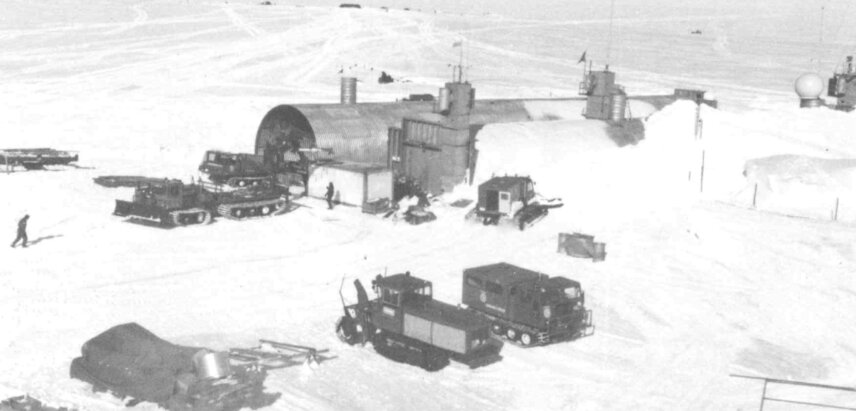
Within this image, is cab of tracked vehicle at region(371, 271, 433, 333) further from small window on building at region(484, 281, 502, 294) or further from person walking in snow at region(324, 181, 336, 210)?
person walking in snow at region(324, 181, 336, 210)

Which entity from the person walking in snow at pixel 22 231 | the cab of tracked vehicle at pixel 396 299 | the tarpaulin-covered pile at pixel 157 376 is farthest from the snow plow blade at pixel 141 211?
the tarpaulin-covered pile at pixel 157 376

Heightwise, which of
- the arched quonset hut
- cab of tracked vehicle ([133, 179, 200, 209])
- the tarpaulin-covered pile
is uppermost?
the arched quonset hut

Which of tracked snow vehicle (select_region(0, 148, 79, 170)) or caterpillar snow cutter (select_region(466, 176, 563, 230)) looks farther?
tracked snow vehicle (select_region(0, 148, 79, 170))

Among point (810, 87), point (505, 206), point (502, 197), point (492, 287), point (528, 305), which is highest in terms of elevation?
point (810, 87)

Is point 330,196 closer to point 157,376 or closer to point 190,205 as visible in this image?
point 190,205

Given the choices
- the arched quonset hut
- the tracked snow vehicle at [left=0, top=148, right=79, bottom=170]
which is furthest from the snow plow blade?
the tracked snow vehicle at [left=0, top=148, right=79, bottom=170]

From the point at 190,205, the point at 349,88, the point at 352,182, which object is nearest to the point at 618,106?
the point at 349,88

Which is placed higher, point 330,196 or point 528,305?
point 330,196
